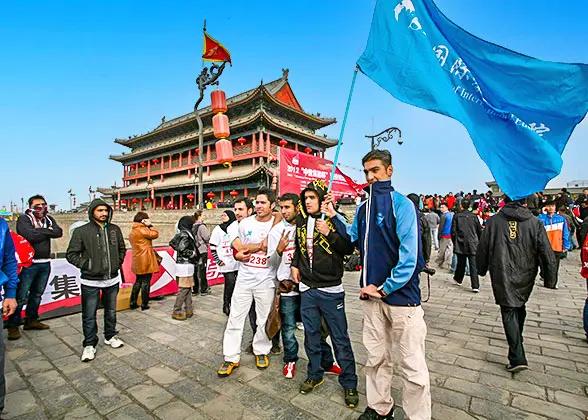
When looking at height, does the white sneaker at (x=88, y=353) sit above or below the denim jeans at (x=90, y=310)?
below

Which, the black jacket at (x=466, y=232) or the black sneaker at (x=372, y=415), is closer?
the black sneaker at (x=372, y=415)

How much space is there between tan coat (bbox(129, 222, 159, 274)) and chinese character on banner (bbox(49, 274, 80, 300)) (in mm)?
1031

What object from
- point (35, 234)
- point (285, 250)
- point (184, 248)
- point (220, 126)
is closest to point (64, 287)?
point (35, 234)

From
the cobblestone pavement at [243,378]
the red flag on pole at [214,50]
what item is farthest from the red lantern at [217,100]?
the cobblestone pavement at [243,378]

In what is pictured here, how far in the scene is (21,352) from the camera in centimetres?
347

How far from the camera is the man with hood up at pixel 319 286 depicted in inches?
96.1

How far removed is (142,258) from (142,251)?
4.7 inches

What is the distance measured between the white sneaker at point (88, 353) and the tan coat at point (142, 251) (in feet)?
6.01

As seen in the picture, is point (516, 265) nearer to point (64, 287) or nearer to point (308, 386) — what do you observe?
point (308, 386)

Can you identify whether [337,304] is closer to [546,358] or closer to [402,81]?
[402,81]

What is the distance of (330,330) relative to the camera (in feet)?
8.25

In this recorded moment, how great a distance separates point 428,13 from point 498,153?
135 cm

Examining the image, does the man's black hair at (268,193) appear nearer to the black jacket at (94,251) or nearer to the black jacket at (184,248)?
the black jacket at (94,251)

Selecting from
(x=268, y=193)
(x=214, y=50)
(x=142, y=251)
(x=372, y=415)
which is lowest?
(x=372, y=415)
